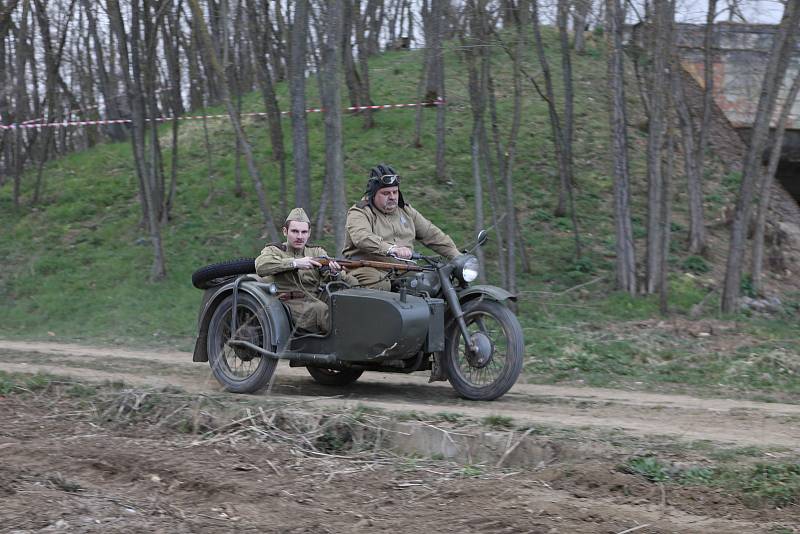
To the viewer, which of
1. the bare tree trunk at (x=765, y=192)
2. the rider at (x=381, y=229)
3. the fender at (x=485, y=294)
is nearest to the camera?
the fender at (x=485, y=294)

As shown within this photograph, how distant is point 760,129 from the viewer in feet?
42.7

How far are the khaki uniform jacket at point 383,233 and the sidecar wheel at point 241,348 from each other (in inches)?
40.1

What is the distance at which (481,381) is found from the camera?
8055 mm

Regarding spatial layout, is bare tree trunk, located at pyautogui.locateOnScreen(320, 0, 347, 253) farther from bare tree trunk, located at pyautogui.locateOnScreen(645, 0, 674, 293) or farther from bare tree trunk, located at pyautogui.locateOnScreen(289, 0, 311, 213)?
bare tree trunk, located at pyautogui.locateOnScreen(645, 0, 674, 293)

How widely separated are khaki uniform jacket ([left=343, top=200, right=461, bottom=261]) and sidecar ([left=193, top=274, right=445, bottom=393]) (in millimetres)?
421

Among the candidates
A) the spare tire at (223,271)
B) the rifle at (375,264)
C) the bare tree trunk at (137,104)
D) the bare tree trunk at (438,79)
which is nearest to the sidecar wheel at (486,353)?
the rifle at (375,264)

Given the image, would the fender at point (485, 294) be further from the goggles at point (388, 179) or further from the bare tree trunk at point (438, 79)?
the bare tree trunk at point (438, 79)

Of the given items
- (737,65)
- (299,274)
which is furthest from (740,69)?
(299,274)

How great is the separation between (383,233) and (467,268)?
91cm

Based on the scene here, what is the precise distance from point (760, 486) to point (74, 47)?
26.1m

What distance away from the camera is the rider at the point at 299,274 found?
825 centimetres

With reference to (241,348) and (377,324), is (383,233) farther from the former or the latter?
(241,348)

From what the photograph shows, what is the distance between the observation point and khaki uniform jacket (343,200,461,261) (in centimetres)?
821

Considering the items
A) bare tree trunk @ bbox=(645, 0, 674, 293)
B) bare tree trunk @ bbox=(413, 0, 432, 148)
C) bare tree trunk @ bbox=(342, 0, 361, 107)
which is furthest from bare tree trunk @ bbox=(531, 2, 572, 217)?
bare tree trunk @ bbox=(342, 0, 361, 107)
